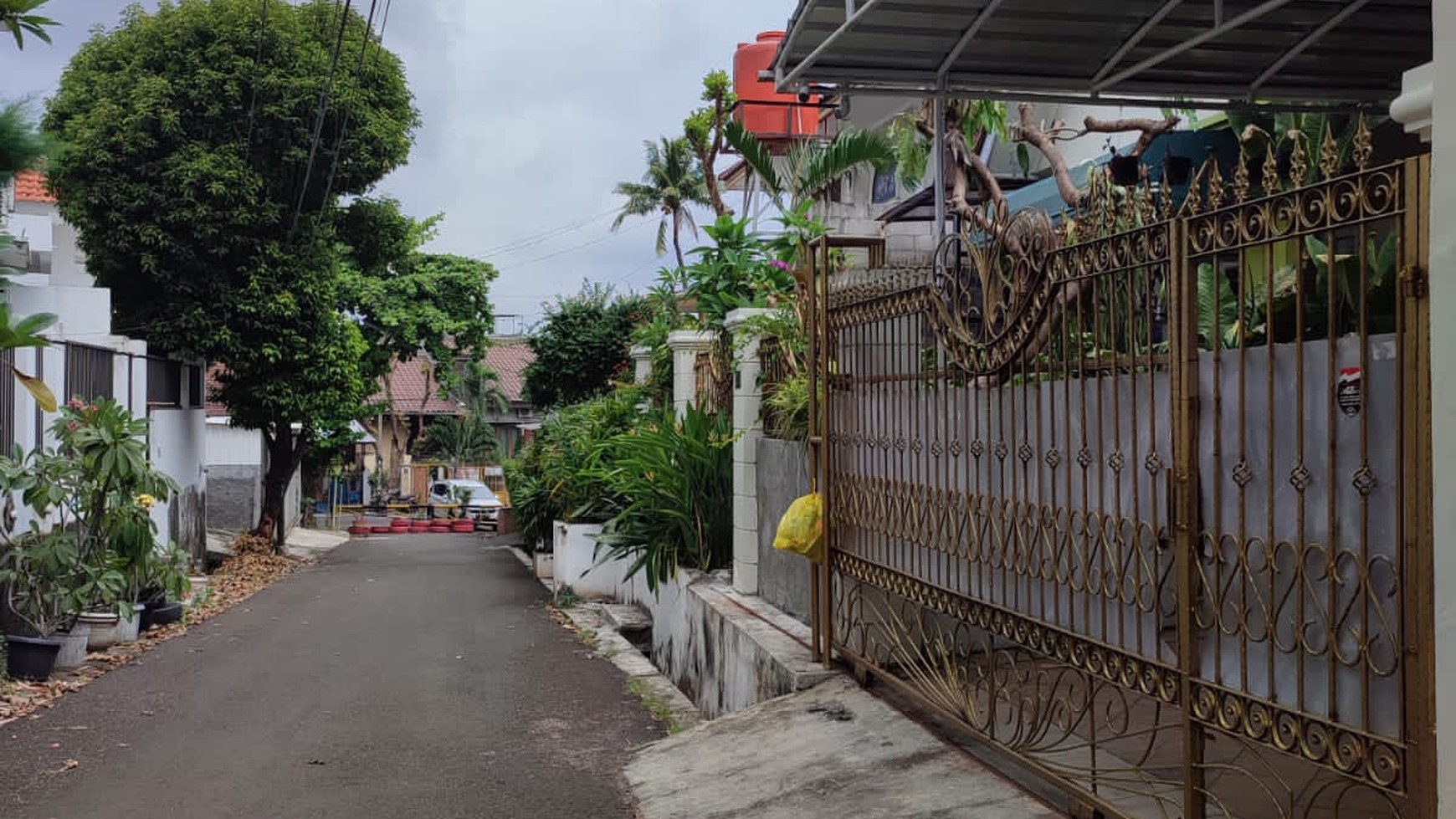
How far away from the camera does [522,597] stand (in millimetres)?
16281

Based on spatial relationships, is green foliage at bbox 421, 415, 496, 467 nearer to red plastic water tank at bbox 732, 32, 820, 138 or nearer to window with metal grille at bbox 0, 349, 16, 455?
red plastic water tank at bbox 732, 32, 820, 138

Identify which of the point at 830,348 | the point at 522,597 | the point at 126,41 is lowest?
the point at 522,597

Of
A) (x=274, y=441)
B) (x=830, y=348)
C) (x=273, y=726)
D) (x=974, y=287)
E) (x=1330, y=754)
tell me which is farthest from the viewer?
(x=274, y=441)

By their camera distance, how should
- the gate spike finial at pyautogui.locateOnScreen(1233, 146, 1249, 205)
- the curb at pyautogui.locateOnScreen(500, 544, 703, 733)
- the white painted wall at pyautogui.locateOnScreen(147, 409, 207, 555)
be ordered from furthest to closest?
the white painted wall at pyautogui.locateOnScreen(147, 409, 207, 555), the curb at pyautogui.locateOnScreen(500, 544, 703, 733), the gate spike finial at pyautogui.locateOnScreen(1233, 146, 1249, 205)

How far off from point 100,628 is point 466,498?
2648 cm

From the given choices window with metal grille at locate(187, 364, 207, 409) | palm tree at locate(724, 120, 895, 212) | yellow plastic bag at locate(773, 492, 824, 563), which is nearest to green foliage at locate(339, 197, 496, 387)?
window with metal grille at locate(187, 364, 207, 409)

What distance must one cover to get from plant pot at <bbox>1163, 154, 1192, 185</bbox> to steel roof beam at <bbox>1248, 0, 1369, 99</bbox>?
841 millimetres

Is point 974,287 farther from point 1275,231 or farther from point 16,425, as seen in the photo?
point 16,425

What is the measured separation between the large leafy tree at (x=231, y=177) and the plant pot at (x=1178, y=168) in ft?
42.4

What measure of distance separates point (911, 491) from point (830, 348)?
1418 mm

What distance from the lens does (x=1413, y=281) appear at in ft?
9.82

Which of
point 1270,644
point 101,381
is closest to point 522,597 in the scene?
point 101,381

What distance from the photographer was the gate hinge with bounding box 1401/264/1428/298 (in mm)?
2980

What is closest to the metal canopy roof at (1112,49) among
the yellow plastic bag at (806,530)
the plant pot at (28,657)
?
the yellow plastic bag at (806,530)
